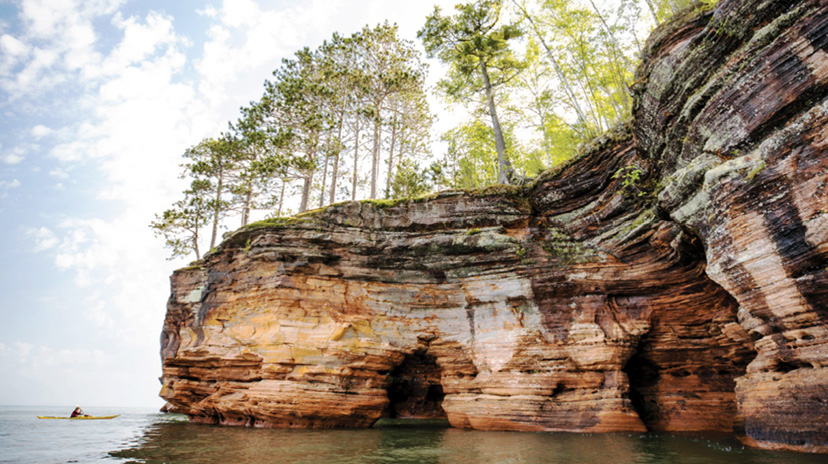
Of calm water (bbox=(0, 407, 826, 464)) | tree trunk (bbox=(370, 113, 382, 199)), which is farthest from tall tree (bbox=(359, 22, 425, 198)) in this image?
calm water (bbox=(0, 407, 826, 464))

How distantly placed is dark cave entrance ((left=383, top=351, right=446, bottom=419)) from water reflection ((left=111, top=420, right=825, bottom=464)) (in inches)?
178

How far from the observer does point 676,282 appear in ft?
43.8

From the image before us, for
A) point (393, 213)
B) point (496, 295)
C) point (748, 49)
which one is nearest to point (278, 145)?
point (393, 213)

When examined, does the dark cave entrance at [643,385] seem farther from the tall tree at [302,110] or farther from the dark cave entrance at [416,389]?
the tall tree at [302,110]

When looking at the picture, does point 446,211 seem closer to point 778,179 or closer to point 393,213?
point 393,213

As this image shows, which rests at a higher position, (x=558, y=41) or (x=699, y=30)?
(x=558, y=41)

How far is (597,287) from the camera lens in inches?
577

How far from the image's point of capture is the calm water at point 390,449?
8.77 metres

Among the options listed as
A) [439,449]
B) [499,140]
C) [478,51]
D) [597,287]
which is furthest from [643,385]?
[478,51]

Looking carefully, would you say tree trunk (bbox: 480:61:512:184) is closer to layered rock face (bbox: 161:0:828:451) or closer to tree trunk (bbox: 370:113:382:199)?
layered rock face (bbox: 161:0:828:451)

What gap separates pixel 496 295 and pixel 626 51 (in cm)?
1519

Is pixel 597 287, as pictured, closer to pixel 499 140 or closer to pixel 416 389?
pixel 499 140

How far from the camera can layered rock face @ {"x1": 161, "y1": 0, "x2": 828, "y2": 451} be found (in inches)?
330

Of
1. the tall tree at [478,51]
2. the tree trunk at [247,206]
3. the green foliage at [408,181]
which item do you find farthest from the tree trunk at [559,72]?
the tree trunk at [247,206]
